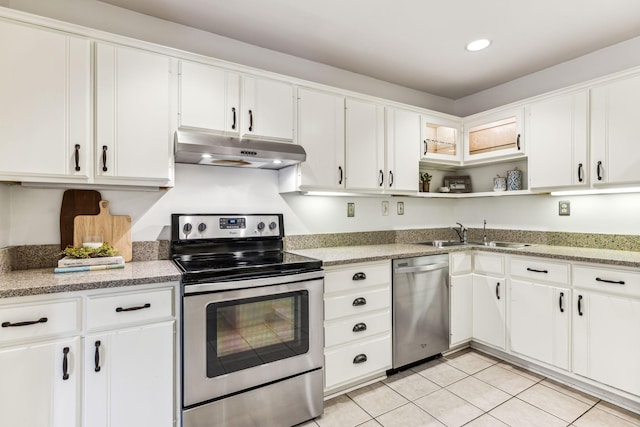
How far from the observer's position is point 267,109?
7.61 ft

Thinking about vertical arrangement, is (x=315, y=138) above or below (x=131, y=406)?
above

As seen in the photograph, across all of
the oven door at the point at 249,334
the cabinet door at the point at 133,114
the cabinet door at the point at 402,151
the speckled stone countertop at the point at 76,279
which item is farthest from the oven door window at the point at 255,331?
the cabinet door at the point at 402,151

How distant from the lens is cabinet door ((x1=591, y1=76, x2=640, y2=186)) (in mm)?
2266

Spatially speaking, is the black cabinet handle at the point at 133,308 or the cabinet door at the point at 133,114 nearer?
the black cabinet handle at the point at 133,308

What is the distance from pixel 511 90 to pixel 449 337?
2.46 metres

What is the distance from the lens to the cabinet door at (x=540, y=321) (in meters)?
2.36

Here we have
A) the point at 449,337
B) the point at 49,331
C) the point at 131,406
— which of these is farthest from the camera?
the point at 449,337

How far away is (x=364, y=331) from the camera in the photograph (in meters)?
2.37

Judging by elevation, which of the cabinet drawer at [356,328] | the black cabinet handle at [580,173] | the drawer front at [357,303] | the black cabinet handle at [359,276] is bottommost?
the cabinet drawer at [356,328]

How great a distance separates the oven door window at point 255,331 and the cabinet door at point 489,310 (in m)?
1.71

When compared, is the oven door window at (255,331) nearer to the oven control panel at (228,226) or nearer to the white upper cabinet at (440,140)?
the oven control panel at (228,226)

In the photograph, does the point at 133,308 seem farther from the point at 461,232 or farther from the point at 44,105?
the point at 461,232

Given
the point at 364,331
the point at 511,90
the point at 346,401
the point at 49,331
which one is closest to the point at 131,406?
the point at 49,331

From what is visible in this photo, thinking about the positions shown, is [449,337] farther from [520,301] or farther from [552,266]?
[552,266]
